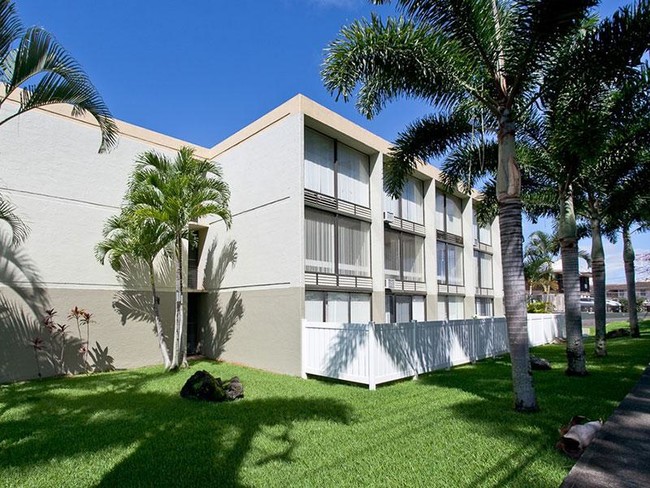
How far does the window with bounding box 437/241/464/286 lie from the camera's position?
63.2ft

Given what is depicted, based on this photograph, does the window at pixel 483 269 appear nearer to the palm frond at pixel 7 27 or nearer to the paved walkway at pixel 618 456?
the paved walkway at pixel 618 456

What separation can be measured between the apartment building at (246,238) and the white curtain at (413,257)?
0.33 m

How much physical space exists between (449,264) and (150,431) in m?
16.2

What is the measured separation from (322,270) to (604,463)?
29.4ft

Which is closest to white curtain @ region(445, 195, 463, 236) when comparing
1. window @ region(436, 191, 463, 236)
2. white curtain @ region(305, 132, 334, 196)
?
window @ region(436, 191, 463, 236)

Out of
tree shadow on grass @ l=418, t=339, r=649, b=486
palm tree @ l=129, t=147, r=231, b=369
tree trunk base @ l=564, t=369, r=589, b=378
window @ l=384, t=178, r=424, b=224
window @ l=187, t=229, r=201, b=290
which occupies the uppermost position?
window @ l=384, t=178, r=424, b=224

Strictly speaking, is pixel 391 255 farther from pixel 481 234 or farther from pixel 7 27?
pixel 7 27

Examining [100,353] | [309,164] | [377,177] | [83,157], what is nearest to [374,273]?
[377,177]

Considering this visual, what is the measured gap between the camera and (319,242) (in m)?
12.9

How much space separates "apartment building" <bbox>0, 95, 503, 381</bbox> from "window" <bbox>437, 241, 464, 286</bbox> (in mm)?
3318

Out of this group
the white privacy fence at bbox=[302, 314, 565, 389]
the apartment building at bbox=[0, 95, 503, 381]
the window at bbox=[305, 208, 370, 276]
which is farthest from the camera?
the window at bbox=[305, 208, 370, 276]

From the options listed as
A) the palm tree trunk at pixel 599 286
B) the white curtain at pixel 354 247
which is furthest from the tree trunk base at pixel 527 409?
the palm tree trunk at pixel 599 286

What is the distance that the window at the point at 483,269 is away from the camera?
891 inches

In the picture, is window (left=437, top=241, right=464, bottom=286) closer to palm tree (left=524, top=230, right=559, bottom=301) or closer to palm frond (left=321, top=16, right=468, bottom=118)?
palm frond (left=321, top=16, right=468, bottom=118)
